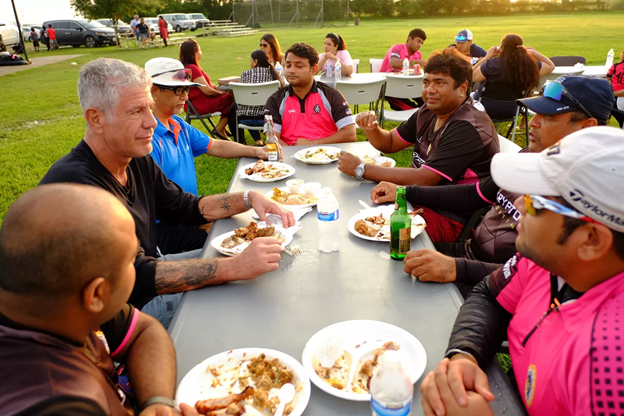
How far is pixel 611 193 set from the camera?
1055 millimetres

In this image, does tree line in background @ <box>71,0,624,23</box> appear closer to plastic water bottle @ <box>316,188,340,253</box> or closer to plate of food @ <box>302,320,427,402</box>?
plastic water bottle @ <box>316,188,340,253</box>

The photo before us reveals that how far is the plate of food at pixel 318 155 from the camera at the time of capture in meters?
3.61

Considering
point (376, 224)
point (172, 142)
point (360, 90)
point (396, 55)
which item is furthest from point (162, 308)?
point (396, 55)

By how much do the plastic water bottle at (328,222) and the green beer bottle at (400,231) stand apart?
0.30 metres

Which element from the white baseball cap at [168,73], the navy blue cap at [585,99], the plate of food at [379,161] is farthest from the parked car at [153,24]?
the navy blue cap at [585,99]

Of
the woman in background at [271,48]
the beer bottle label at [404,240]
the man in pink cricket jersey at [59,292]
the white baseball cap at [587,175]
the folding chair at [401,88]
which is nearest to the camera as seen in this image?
the man in pink cricket jersey at [59,292]

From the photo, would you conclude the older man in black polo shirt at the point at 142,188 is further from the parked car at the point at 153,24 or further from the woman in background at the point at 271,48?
the parked car at the point at 153,24

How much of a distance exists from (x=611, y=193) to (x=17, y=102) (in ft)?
48.5

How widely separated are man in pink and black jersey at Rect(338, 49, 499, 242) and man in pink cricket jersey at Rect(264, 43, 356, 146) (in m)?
1.43

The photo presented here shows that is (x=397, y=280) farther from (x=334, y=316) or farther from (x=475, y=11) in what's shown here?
(x=475, y=11)

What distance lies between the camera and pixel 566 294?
1322mm

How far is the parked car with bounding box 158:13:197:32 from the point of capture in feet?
133

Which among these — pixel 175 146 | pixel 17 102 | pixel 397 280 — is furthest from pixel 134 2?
pixel 397 280

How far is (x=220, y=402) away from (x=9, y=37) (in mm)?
29810
